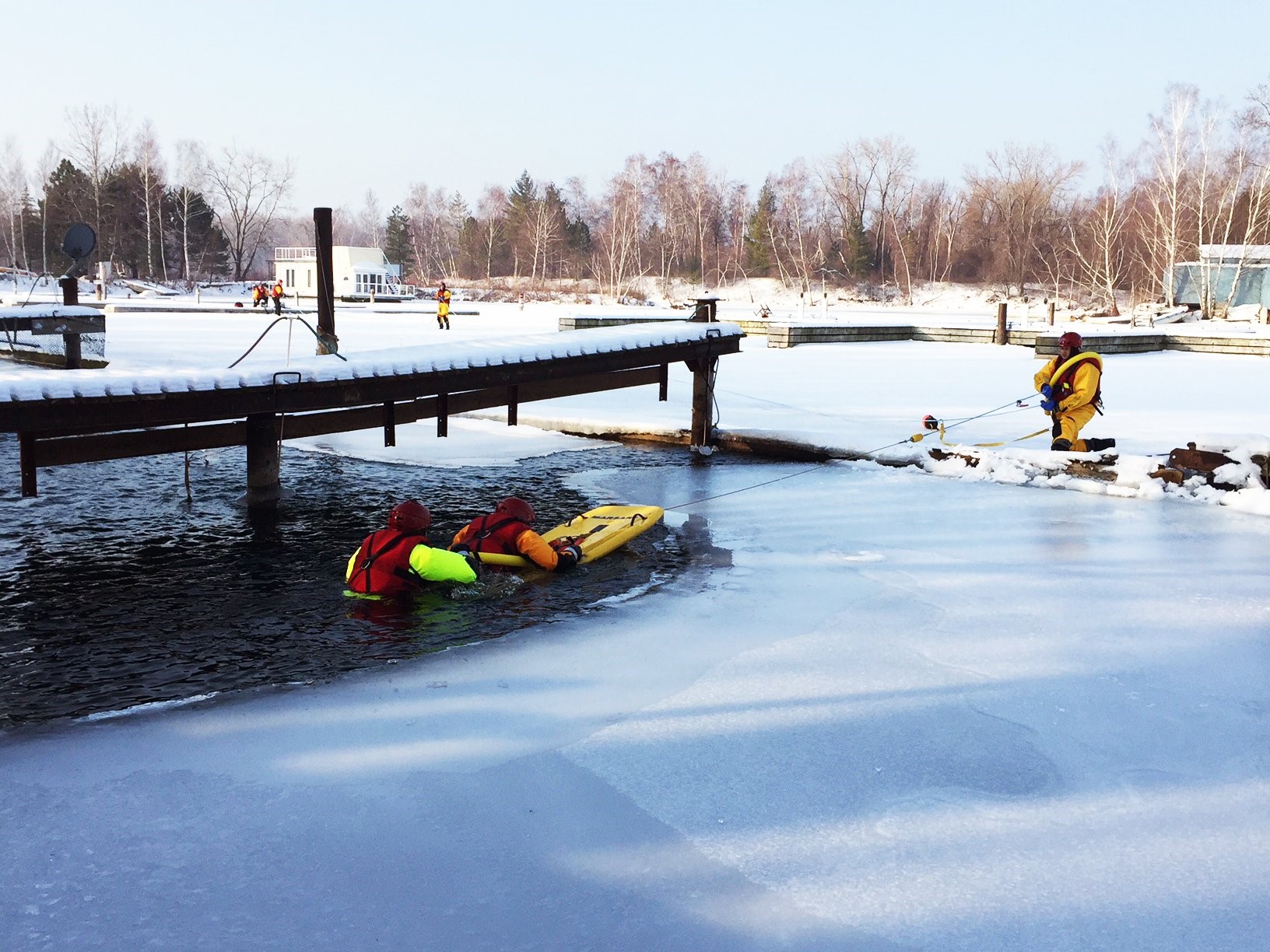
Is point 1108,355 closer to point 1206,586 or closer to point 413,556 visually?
point 1206,586

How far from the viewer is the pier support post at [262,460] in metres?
9.09

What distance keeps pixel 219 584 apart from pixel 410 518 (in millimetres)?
1481

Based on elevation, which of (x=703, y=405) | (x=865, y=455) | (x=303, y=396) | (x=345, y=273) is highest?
(x=345, y=273)

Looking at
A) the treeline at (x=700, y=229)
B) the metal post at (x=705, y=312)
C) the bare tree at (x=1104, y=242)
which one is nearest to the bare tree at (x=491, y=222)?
the treeline at (x=700, y=229)

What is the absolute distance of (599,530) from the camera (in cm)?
764

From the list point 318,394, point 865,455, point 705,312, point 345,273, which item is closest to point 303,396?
point 318,394

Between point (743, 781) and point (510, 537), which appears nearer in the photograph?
point (743, 781)

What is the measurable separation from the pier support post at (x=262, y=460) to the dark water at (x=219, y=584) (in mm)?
235

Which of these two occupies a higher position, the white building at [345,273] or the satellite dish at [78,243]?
the white building at [345,273]

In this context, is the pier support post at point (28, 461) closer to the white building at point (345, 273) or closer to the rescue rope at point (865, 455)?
the rescue rope at point (865, 455)

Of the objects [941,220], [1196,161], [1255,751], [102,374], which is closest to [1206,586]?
[1255,751]

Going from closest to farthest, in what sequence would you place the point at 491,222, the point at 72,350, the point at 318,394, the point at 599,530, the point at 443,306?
the point at 599,530 → the point at 318,394 → the point at 72,350 → the point at 443,306 → the point at 491,222

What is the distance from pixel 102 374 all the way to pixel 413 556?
3.01m

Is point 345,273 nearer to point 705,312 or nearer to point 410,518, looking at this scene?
point 705,312
